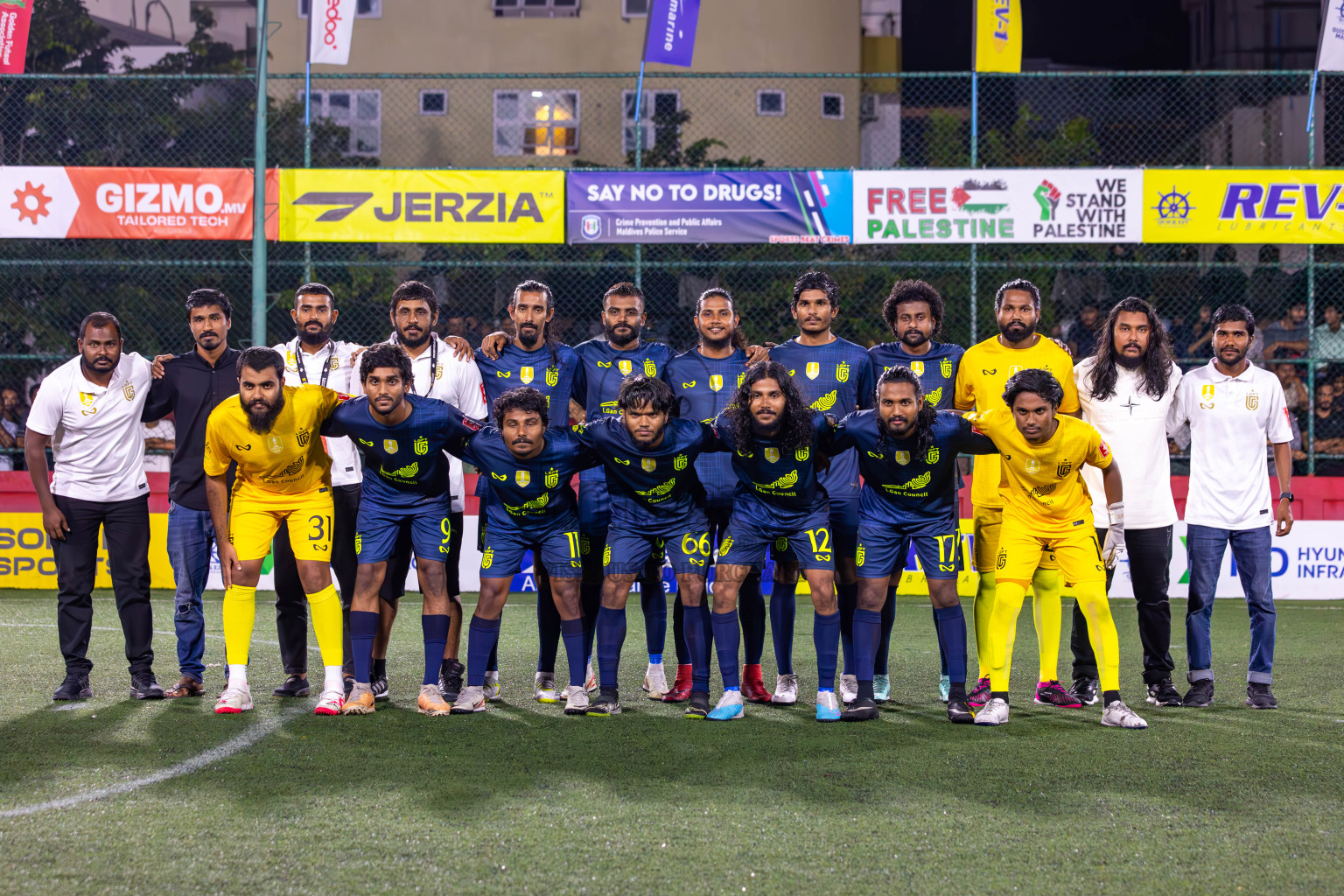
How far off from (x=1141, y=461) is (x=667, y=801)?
325cm

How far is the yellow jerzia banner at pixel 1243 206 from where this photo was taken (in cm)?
1225

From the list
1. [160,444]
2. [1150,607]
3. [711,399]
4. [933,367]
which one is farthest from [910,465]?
[160,444]

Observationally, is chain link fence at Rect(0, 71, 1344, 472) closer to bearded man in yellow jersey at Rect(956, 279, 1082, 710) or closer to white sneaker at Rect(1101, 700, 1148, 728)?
bearded man in yellow jersey at Rect(956, 279, 1082, 710)

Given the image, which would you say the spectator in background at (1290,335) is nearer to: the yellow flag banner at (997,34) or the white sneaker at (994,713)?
the yellow flag banner at (997,34)

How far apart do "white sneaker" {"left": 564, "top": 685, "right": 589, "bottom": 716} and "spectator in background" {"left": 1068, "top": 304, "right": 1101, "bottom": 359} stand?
8.55 meters

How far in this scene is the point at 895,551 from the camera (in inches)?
234

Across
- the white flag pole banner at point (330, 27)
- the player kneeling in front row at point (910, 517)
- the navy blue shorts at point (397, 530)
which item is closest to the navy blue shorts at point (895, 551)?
the player kneeling in front row at point (910, 517)

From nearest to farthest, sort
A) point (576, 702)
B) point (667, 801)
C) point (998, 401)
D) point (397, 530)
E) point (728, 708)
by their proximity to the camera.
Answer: point (667, 801), point (728, 708), point (576, 702), point (397, 530), point (998, 401)

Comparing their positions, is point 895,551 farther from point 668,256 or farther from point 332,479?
point 668,256

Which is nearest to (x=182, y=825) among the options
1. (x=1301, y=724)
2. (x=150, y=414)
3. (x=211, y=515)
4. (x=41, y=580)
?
(x=211, y=515)

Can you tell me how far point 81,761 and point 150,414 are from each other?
2.33 m

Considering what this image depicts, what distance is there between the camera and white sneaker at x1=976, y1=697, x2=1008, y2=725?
5.66 m

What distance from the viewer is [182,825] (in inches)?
156

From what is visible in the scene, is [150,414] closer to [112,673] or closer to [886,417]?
[112,673]
